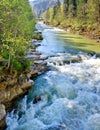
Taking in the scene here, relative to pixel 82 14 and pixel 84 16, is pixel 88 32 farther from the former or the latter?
pixel 82 14

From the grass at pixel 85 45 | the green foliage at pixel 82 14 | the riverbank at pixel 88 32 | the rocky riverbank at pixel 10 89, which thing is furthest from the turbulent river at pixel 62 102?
the green foliage at pixel 82 14

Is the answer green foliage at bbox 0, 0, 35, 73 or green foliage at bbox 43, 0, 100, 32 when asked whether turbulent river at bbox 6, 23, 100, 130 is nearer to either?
green foliage at bbox 0, 0, 35, 73

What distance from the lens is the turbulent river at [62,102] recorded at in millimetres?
20516

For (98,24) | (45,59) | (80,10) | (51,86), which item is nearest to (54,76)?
(51,86)

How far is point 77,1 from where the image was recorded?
103 metres

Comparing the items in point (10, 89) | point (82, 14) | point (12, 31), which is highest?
point (12, 31)

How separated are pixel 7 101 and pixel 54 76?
10.2 meters

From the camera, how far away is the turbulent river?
67.3ft

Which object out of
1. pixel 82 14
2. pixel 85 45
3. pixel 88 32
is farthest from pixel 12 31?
pixel 82 14

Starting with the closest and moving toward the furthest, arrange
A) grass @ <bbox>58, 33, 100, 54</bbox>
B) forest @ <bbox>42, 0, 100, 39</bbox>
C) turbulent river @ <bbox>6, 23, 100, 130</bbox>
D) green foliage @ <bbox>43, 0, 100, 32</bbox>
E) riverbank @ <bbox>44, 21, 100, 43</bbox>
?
1. turbulent river @ <bbox>6, 23, 100, 130</bbox>
2. grass @ <bbox>58, 33, 100, 54</bbox>
3. riverbank @ <bbox>44, 21, 100, 43</bbox>
4. forest @ <bbox>42, 0, 100, 39</bbox>
5. green foliage @ <bbox>43, 0, 100, 32</bbox>

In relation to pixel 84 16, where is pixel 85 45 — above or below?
below

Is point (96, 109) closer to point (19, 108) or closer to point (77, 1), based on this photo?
point (19, 108)

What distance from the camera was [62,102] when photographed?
24109mm

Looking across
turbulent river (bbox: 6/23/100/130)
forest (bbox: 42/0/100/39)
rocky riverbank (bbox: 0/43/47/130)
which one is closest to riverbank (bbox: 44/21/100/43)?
forest (bbox: 42/0/100/39)
